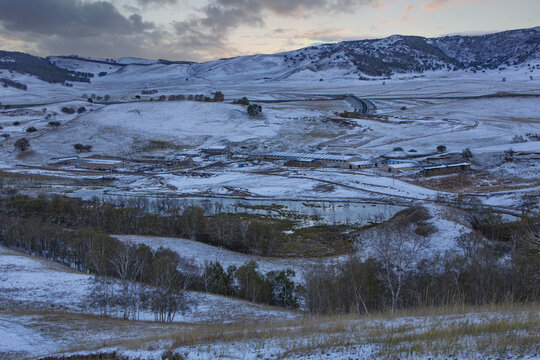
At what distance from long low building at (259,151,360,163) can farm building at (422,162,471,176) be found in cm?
1230

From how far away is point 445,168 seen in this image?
5788 centimetres

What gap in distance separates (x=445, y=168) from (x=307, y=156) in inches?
922

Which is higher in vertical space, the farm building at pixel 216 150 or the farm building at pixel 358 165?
the farm building at pixel 216 150

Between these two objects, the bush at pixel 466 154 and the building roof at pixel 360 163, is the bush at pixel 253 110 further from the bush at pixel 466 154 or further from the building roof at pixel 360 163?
the bush at pixel 466 154

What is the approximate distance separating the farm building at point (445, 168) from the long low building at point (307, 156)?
1230cm

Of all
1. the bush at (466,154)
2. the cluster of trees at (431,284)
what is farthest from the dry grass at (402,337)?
the bush at (466,154)

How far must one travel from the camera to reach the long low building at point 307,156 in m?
66.3

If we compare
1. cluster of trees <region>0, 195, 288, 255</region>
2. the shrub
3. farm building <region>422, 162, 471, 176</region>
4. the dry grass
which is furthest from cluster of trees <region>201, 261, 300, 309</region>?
the shrub

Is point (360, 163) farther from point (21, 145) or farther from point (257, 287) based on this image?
point (21, 145)

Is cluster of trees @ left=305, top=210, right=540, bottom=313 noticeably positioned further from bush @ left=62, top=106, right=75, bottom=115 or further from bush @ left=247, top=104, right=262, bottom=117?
bush @ left=62, top=106, right=75, bottom=115

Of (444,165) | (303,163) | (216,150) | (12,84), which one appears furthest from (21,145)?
(12,84)

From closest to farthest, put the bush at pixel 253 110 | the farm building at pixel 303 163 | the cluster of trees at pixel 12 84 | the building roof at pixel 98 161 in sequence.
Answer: the farm building at pixel 303 163
the building roof at pixel 98 161
the bush at pixel 253 110
the cluster of trees at pixel 12 84

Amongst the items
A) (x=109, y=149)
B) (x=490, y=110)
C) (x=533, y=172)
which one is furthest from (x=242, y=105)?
(x=533, y=172)

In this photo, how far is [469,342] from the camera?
6.97 metres
